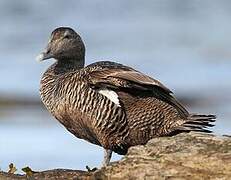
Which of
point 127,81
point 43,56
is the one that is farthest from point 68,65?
point 127,81

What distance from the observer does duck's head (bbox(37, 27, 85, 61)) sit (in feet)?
44.1

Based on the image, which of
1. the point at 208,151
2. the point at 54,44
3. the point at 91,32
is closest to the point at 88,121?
the point at 54,44

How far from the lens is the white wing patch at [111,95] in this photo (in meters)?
12.1

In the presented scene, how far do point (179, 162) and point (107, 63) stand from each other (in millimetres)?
2893

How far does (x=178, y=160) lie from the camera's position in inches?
388

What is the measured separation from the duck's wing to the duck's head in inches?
43.0

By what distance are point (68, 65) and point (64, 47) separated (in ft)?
0.64

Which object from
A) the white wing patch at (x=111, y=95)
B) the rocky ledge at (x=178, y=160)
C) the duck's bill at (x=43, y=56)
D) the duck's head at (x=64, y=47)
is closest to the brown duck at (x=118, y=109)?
the white wing patch at (x=111, y=95)

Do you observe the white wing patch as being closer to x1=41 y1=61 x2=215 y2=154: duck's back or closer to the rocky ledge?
x1=41 y1=61 x2=215 y2=154: duck's back

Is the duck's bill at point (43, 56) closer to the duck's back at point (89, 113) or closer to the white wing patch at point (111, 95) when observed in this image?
the duck's back at point (89, 113)

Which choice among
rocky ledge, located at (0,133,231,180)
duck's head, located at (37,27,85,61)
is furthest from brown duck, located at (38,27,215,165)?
rocky ledge, located at (0,133,231,180)

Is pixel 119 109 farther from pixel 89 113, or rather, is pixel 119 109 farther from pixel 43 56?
pixel 43 56

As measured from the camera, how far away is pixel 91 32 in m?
29.0

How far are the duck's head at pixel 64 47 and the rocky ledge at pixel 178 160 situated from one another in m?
3.34
